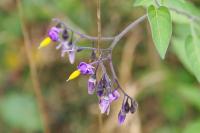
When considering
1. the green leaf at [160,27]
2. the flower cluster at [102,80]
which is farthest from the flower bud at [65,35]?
the green leaf at [160,27]

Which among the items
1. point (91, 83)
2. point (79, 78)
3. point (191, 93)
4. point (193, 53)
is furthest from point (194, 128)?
point (91, 83)

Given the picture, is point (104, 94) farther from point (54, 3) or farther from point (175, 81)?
point (54, 3)

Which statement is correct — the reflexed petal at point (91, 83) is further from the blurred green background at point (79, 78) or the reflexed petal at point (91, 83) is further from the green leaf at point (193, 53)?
the blurred green background at point (79, 78)

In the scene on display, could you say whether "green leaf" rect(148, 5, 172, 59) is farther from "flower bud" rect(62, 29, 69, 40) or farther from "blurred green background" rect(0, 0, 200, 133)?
"blurred green background" rect(0, 0, 200, 133)

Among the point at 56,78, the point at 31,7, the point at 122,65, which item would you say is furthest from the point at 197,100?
the point at 31,7

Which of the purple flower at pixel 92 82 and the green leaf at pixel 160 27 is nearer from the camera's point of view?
the green leaf at pixel 160 27

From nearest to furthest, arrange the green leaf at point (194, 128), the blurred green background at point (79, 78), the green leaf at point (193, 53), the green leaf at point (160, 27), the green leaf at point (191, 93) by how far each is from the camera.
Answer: the green leaf at point (160, 27)
the green leaf at point (193, 53)
the green leaf at point (194, 128)
the green leaf at point (191, 93)
the blurred green background at point (79, 78)

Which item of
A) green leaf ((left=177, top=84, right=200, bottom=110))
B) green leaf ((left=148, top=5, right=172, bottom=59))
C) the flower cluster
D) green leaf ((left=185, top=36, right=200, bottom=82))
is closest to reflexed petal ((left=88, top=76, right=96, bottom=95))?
the flower cluster

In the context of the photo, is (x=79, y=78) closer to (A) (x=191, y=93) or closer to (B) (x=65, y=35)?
(A) (x=191, y=93)
